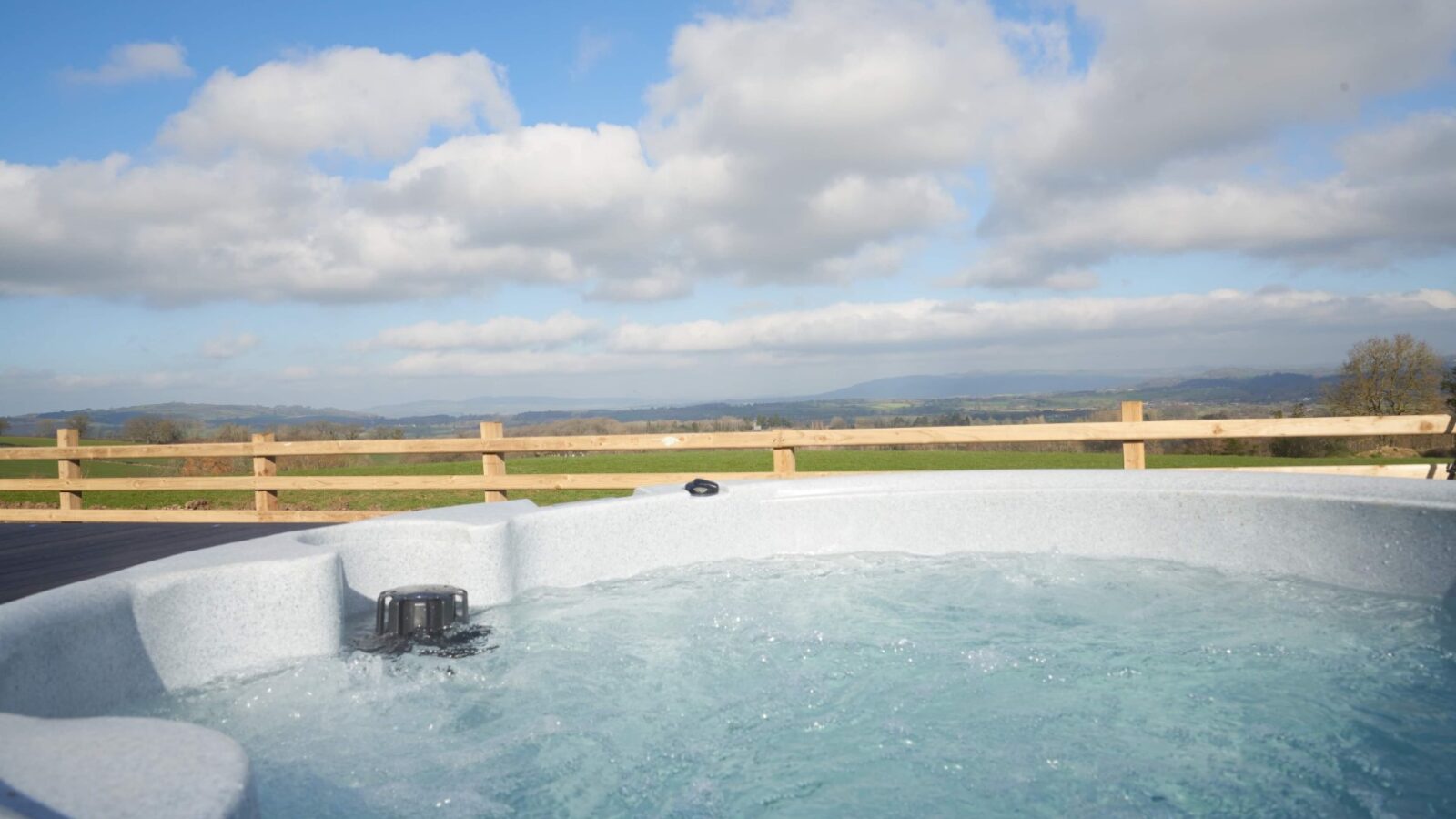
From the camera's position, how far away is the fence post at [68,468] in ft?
24.0

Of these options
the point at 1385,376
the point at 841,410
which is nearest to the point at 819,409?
the point at 841,410

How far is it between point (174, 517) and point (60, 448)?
5.07ft

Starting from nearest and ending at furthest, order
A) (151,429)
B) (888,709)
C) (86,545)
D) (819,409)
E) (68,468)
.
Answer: (888,709), (86,545), (68,468), (151,429), (819,409)

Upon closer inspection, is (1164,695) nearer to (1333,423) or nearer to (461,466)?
(1333,423)

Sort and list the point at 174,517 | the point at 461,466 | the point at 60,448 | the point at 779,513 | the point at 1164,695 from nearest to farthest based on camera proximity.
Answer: the point at 1164,695 → the point at 779,513 → the point at 174,517 → the point at 60,448 → the point at 461,466

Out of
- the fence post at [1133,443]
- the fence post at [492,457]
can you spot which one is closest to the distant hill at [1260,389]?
the fence post at [1133,443]

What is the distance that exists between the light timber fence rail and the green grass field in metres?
0.89

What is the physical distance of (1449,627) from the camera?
Answer: 106 inches

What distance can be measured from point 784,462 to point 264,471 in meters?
4.21

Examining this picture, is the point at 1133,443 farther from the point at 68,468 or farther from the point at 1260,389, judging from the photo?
the point at 1260,389

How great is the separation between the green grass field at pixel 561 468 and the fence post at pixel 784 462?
3.18 meters

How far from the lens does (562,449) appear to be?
5.96 m

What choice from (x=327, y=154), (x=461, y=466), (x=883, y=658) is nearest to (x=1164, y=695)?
(x=883, y=658)

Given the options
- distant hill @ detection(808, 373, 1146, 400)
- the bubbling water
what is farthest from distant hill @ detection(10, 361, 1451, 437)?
distant hill @ detection(808, 373, 1146, 400)
